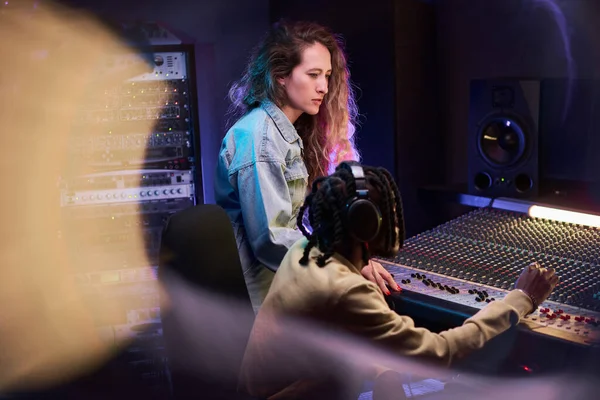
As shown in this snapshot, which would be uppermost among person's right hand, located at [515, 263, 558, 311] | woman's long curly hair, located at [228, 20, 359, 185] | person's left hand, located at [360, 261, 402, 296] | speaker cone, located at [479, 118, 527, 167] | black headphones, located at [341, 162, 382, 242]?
woman's long curly hair, located at [228, 20, 359, 185]

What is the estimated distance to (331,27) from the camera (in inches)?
143

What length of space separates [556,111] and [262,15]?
67.8 inches

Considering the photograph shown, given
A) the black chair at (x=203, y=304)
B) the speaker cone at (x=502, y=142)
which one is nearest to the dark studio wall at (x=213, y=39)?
the speaker cone at (x=502, y=142)

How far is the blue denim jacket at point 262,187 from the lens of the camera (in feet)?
7.88

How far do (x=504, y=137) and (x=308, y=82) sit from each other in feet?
2.86

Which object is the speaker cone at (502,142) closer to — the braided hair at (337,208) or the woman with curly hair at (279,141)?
the woman with curly hair at (279,141)

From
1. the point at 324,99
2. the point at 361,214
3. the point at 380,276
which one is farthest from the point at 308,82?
the point at 361,214

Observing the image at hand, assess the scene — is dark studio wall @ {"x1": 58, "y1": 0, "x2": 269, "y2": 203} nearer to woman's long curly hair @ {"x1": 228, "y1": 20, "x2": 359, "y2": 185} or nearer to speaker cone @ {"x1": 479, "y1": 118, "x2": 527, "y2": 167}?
woman's long curly hair @ {"x1": 228, "y1": 20, "x2": 359, "y2": 185}

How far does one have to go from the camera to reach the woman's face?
2.68 meters

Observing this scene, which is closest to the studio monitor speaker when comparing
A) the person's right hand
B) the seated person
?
the person's right hand

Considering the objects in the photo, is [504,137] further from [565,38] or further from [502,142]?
[565,38]

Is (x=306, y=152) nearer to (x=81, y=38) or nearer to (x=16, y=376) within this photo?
(x=81, y=38)

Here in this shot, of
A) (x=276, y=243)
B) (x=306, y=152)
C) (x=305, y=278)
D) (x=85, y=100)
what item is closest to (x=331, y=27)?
(x=306, y=152)

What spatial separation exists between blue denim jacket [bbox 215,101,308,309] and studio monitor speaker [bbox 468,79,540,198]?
2.68ft
